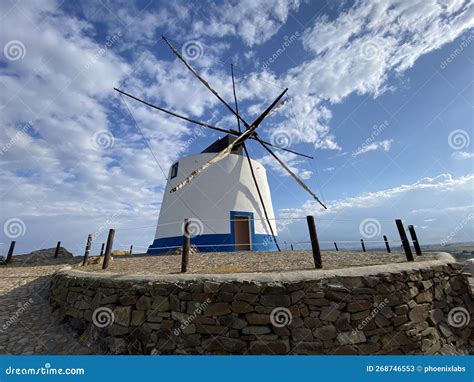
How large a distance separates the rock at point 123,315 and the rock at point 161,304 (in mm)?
533

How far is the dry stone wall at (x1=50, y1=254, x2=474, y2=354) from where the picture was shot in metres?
4.12

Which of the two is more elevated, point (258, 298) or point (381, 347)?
point (258, 298)

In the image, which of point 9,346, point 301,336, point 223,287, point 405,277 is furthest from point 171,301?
point 405,277

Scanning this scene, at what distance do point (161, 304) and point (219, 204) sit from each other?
8.44m

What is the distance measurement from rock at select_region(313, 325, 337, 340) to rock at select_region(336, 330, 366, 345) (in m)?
0.11

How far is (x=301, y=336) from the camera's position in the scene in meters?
4.11

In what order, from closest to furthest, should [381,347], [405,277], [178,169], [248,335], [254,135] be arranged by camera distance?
[248,335] < [381,347] < [405,277] < [178,169] < [254,135]

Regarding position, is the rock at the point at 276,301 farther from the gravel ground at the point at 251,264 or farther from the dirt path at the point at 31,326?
the dirt path at the point at 31,326

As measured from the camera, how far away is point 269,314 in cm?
412

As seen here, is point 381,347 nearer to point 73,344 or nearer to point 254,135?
point 73,344

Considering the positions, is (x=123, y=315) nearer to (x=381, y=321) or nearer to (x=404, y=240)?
(x=381, y=321)

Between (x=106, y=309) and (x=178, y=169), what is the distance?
33.0ft

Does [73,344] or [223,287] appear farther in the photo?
[73,344]

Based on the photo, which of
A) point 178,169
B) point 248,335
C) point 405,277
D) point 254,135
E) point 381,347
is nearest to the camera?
point 248,335
